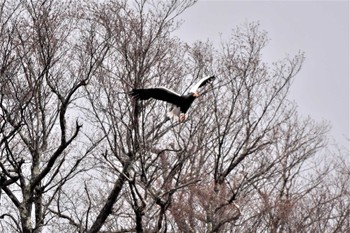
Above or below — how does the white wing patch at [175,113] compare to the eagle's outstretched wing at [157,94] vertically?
below

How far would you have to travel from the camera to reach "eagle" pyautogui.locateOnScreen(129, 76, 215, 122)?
32.1 feet

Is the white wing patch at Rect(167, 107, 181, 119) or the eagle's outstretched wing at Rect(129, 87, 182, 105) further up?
the eagle's outstretched wing at Rect(129, 87, 182, 105)

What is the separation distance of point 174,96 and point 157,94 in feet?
0.97

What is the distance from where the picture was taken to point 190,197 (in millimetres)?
12164

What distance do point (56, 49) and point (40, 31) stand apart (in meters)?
0.53

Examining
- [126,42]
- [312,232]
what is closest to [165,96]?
[126,42]

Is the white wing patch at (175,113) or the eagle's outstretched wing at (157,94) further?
the white wing patch at (175,113)

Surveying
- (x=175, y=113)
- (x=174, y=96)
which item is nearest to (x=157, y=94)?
(x=174, y=96)

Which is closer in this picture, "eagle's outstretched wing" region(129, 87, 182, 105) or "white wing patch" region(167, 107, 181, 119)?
"eagle's outstretched wing" region(129, 87, 182, 105)

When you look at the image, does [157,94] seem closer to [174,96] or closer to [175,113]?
[174,96]

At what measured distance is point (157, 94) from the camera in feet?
32.9

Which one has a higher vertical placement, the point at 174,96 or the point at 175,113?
the point at 174,96

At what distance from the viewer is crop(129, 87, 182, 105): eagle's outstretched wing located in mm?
9867

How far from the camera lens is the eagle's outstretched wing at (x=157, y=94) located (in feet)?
32.4
